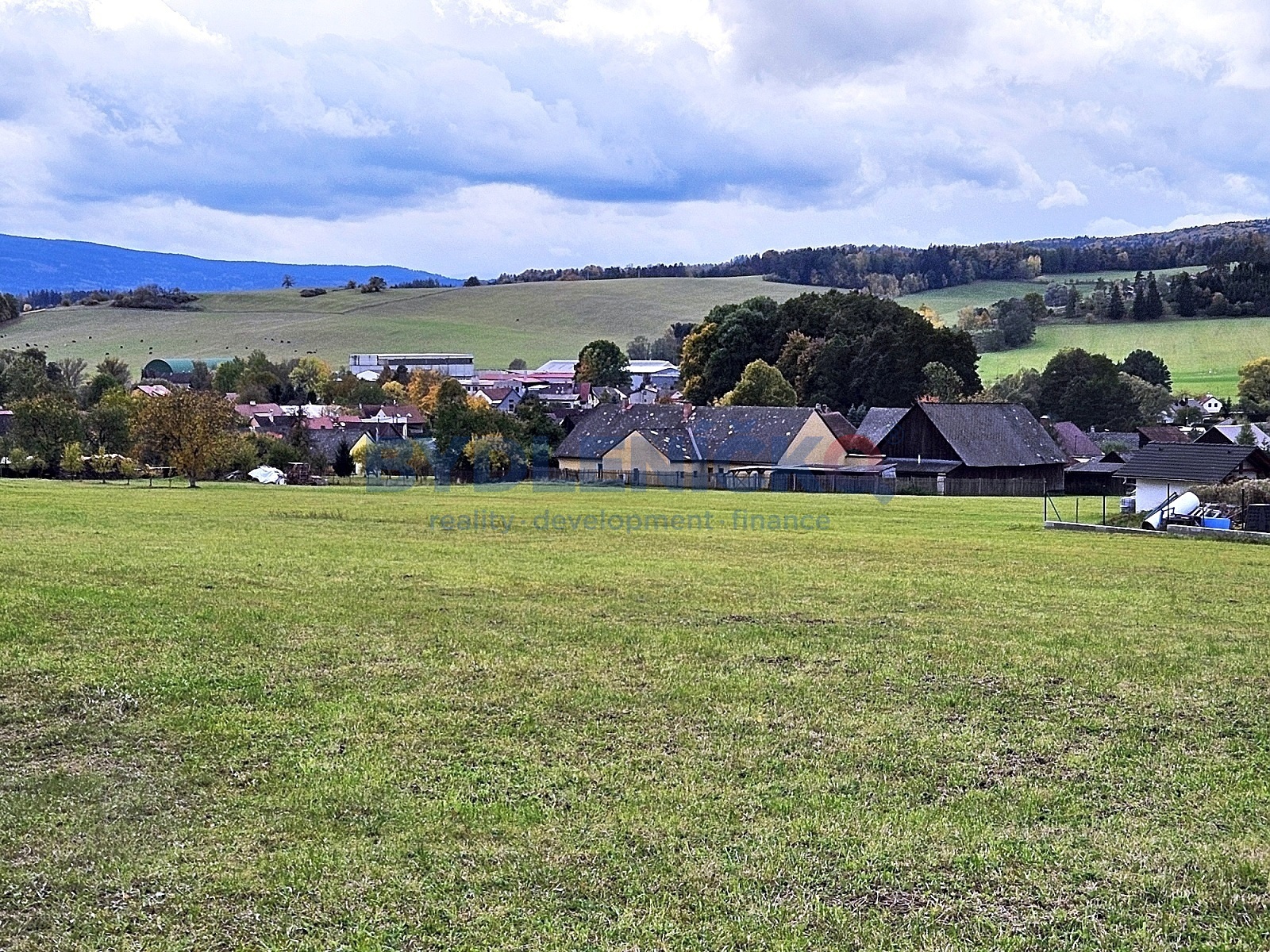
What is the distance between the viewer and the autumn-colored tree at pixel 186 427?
5941 centimetres

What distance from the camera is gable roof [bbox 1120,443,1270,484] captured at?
39.3 m

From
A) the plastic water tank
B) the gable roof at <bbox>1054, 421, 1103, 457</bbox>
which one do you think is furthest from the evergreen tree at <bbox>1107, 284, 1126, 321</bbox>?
the plastic water tank

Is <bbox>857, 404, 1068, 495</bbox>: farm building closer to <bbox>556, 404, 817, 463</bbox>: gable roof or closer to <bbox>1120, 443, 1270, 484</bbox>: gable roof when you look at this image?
<bbox>556, 404, 817, 463</bbox>: gable roof

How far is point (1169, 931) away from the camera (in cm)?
707

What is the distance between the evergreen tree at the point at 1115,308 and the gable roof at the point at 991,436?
263 feet

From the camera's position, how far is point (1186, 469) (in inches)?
1575

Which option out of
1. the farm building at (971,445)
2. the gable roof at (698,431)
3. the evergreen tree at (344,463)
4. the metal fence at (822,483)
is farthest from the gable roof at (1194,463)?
the evergreen tree at (344,463)

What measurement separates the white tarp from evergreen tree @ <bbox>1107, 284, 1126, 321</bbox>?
107 metres

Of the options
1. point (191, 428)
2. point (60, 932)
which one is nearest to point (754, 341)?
point (191, 428)

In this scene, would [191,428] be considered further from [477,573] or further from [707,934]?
[707,934]

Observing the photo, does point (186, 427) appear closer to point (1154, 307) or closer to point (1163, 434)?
point (1163, 434)

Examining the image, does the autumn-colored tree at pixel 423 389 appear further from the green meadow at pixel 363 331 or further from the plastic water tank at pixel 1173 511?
the plastic water tank at pixel 1173 511

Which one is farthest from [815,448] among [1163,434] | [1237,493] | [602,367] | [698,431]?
[602,367]

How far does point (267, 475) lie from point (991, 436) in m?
42.0
